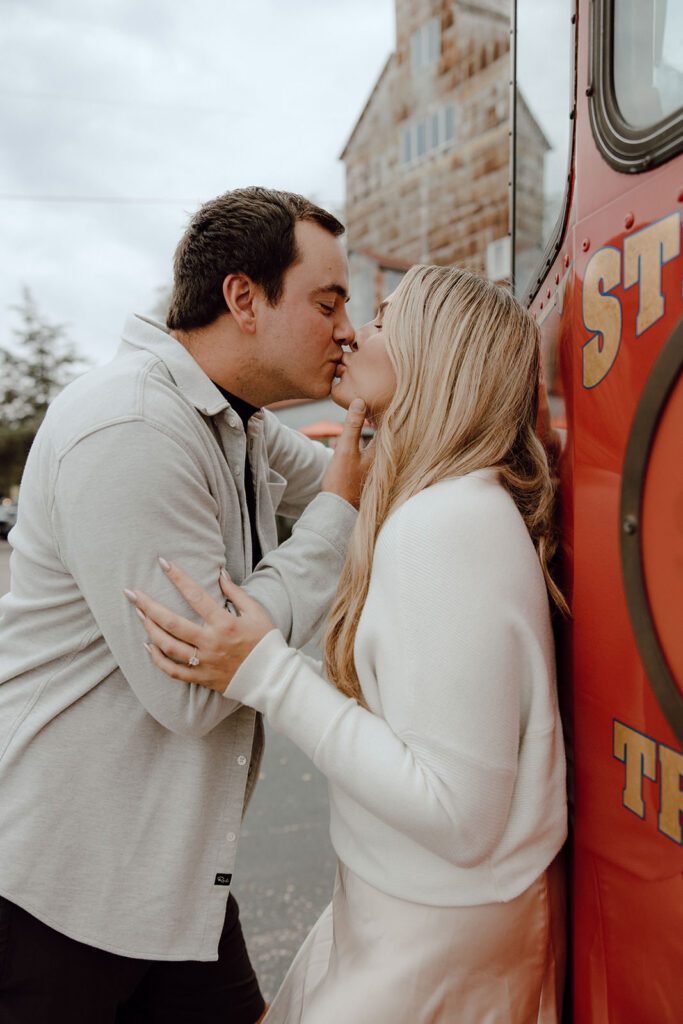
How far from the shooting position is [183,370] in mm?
1693

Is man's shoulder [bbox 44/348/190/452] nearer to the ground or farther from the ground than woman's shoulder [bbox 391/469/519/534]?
farther from the ground

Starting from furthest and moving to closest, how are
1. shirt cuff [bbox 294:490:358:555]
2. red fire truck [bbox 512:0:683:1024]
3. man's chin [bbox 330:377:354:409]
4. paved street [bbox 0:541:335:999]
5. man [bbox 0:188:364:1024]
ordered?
paved street [bbox 0:541:335:999] < man's chin [bbox 330:377:354:409] < shirt cuff [bbox 294:490:358:555] < man [bbox 0:188:364:1024] < red fire truck [bbox 512:0:683:1024]

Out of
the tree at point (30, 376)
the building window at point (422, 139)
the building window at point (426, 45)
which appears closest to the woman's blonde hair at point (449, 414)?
the building window at point (422, 139)

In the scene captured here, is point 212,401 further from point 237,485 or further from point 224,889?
point 224,889

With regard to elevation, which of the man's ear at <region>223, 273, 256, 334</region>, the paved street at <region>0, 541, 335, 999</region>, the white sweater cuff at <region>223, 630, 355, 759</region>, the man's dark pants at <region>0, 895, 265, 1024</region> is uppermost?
the man's ear at <region>223, 273, 256, 334</region>

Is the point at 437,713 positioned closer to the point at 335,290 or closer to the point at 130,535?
the point at 130,535

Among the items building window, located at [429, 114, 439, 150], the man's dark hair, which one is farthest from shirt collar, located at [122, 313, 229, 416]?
building window, located at [429, 114, 439, 150]

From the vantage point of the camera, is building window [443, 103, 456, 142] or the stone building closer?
the stone building

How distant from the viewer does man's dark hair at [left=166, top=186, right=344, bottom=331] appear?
194 cm

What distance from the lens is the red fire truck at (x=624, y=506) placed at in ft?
3.15

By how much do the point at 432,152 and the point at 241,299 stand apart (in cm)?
1488

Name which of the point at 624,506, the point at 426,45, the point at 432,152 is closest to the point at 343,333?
the point at 624,506

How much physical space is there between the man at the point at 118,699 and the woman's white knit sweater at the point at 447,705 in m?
0.26

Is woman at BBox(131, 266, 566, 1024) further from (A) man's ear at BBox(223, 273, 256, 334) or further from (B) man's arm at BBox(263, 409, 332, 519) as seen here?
Result: (B) man's arm at BBox(263, 409, 332, 519)
